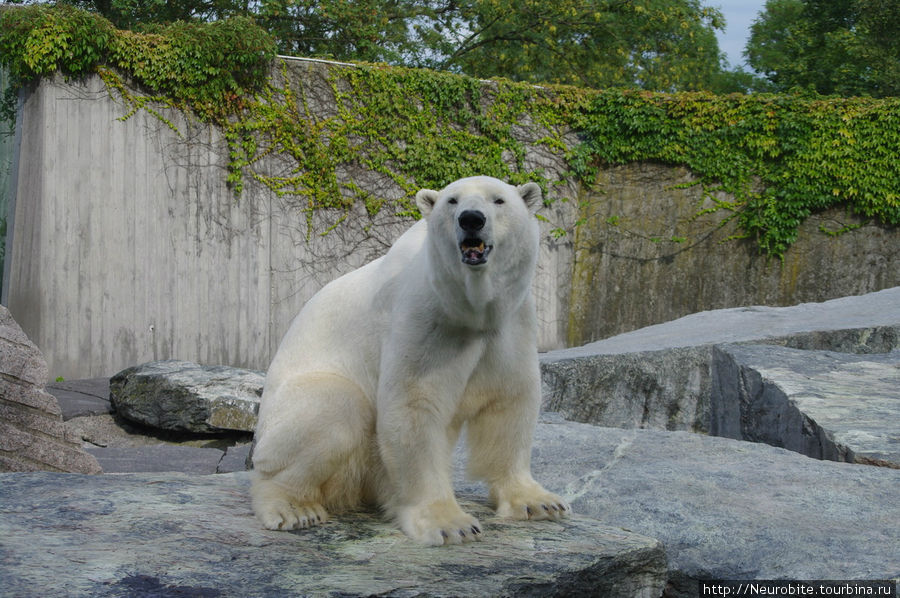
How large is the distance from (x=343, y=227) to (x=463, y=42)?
10682mm

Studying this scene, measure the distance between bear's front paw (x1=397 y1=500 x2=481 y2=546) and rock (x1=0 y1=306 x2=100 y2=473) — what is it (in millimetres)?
2626

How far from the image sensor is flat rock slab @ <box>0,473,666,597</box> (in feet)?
6.89

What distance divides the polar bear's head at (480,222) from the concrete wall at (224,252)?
23.3 ft

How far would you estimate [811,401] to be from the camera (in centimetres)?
448

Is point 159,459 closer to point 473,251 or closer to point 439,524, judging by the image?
point 439,524

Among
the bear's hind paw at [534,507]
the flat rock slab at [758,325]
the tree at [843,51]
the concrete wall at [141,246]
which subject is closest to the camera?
the bear's hind paw at [534,507]

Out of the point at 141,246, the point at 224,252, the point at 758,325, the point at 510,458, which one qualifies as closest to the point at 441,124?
the point at 224,252

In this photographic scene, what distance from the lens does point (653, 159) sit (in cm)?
1148

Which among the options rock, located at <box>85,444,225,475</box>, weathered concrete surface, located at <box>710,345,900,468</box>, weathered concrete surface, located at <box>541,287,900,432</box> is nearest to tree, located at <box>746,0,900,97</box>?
weathered concrete surface, located at <box>541,287,900,432</box>

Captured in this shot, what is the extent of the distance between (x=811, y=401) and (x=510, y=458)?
7.48ft

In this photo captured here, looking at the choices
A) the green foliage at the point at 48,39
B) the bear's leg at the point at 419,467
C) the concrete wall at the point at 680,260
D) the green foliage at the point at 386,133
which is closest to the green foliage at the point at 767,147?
A: the concrete wall at the point at 680,260

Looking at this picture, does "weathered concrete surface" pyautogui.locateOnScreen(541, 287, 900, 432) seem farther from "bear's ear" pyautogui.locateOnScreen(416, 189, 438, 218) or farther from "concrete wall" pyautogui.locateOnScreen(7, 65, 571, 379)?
"concrete wall" pyautogui.locateOnScreen(7, 65, 571, 379)

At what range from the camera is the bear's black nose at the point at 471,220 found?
2.47 m

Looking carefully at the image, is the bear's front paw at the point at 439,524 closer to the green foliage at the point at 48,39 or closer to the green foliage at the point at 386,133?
the green foliage at the point at 386,133
